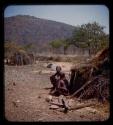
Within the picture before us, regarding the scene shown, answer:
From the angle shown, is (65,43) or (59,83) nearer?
(65,43)

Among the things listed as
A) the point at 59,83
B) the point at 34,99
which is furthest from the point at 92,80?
the point at 34,99

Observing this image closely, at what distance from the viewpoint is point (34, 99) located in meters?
4.42

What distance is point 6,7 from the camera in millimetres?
4242

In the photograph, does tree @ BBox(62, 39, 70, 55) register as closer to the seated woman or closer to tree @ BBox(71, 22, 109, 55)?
tree @ BBox(71, 22, 109, 55)

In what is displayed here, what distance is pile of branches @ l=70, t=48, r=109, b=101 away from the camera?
4.39m

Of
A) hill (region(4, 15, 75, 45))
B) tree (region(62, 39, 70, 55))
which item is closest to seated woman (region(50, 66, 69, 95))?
tree (region(62, 39, 70, 55))

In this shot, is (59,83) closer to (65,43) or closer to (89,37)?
(65,43)

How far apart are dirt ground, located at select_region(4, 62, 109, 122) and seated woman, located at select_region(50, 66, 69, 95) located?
6 cm

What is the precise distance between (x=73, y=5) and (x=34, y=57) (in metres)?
0.78

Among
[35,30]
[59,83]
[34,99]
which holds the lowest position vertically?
[34,99]

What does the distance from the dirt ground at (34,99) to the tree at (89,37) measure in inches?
11.9


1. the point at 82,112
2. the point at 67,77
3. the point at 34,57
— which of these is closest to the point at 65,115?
the point at 82,112

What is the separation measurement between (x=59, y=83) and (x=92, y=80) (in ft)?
1.36

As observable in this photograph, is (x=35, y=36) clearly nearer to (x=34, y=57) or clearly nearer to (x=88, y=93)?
(x=34, y=57)
